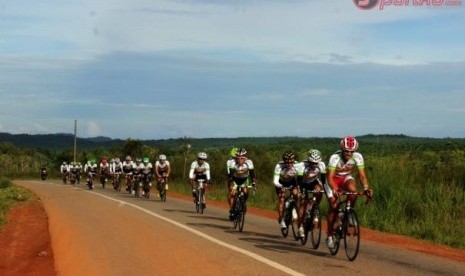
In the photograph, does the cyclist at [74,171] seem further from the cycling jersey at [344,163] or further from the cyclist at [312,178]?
the cycling jersey at [344,163]

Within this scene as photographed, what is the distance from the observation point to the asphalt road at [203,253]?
10.8 meters

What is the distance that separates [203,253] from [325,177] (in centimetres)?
300

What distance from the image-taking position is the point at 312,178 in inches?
526

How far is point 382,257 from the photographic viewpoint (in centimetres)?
1231

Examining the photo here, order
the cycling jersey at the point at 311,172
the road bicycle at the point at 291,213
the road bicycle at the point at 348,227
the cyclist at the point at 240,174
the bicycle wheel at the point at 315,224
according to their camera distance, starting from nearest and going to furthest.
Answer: the road bicycle at the point at 348,227
the bicycle wheel at the point at 315,224
the cycling jersey at the point at 311,172
the road bicycle at the point at 291,213
the cyclist at the point at 240,174

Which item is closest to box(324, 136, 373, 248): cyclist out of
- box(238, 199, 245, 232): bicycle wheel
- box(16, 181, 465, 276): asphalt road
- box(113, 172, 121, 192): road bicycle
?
box(16, 181, 465, 276): asphalt road

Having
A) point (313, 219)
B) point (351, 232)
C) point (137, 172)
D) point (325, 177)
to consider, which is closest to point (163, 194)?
point (137, 172)

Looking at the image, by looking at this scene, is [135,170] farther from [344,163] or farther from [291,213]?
[344,163]

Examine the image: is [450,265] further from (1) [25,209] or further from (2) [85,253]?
(1) [25,209]

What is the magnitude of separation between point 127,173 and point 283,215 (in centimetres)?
2280

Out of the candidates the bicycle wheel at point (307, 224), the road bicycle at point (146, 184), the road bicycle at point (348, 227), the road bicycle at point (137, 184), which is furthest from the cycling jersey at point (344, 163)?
the road bicycle at point (137, 184)

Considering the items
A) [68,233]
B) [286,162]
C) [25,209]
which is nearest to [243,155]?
[286,162]

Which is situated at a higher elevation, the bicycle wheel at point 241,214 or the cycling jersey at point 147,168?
the cycling jersey at point 147,168

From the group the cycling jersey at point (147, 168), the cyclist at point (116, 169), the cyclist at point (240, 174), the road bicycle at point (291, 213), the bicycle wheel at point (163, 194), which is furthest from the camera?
the cyclist at point (116, 169)
